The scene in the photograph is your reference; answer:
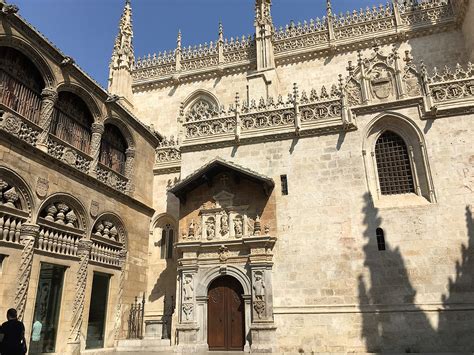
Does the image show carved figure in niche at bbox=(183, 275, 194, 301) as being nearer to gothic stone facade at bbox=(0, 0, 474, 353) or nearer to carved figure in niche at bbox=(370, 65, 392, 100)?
gothic stone facade at bbox=(0, 0, 474, 353)

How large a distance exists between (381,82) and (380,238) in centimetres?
596

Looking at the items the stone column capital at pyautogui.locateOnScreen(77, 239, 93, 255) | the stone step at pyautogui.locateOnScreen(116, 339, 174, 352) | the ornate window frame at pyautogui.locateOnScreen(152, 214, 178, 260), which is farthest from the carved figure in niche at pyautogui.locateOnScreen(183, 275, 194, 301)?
the ornate window frame at pyautogui.locateOnScreen(152, 214, 178, 260)

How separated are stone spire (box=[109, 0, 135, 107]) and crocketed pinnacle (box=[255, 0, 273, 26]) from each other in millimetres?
8884

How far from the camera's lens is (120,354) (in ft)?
42.4

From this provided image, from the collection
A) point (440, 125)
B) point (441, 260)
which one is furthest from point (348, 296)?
point (440, 125)

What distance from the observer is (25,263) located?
10680 mm

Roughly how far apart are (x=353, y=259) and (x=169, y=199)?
935 centimetres

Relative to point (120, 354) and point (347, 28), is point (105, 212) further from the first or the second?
point (347, 28)

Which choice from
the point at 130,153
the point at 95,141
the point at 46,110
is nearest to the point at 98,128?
the point at 95,141

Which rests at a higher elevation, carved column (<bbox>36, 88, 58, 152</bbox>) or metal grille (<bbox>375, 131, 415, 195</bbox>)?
carved column (<bbox>36, 88, 58, 152</bbox>)

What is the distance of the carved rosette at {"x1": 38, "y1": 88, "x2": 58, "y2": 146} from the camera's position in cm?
1221

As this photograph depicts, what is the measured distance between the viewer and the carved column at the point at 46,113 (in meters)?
12.1

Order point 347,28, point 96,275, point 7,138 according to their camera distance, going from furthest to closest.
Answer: point 347,28
point 96,275
point 7,138

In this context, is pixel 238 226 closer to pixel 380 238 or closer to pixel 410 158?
pixel 380 238
